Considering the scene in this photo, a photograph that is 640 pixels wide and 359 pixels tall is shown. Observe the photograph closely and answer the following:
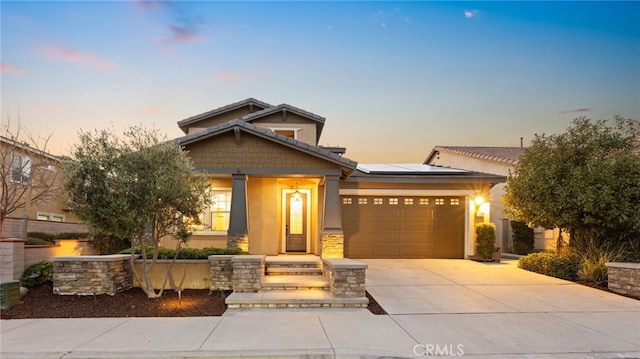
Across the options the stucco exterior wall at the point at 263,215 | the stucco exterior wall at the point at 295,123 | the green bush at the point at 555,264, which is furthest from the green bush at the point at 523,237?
the stucco exterior wall at the point at 263,215

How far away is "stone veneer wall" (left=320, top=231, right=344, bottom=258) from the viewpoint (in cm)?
1119

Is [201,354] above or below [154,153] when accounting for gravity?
below

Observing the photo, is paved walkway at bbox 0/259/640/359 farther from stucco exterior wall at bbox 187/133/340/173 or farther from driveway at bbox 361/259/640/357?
stucco exterior wall at bbox 187/133/340/173

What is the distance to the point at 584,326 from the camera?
6.33m

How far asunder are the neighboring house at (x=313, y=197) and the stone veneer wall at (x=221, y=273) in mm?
2555

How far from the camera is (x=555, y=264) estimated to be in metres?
10.9

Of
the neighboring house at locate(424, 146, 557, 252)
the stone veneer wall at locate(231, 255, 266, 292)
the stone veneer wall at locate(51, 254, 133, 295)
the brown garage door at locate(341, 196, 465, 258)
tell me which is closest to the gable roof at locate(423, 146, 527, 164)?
the neighboring house at locate(424, 146, 557, 252)

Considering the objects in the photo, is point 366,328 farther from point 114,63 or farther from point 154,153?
point 114,63

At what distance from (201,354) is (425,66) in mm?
12404

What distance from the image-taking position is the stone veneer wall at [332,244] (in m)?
11.2

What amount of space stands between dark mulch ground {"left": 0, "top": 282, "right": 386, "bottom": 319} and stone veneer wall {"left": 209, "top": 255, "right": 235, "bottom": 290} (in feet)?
0.51

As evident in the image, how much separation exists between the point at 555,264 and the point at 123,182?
11596mm

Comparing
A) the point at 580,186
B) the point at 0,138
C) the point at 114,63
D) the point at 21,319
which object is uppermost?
the point at 114,63

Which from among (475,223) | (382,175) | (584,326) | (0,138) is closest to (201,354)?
(584,326)
